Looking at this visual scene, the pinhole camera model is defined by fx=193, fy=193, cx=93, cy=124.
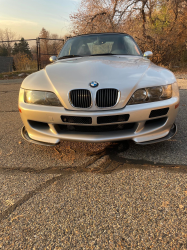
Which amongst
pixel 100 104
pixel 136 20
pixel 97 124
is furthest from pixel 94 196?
pixel 136 20

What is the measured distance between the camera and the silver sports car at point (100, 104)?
2.00 meters

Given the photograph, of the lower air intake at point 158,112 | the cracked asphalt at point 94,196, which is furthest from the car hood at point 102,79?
the cracked asphalt at point 94,196

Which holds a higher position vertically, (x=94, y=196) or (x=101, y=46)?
(x=101, y=46)

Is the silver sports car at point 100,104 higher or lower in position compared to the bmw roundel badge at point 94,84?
lower

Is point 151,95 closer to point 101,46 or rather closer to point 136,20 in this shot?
point 101,46

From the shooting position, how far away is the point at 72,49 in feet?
12.1

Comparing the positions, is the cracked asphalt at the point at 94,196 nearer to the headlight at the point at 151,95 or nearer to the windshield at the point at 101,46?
the headlight at the point at 151,95

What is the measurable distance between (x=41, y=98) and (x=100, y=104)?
2.25 ft

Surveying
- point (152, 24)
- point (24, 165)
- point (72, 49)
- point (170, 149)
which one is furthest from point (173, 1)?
point (24, 165)

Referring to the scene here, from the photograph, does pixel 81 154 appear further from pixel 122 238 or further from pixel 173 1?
pixel 173 1

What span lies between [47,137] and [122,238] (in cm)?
132

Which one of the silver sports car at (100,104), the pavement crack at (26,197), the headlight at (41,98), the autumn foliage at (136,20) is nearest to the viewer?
the pavement crack at (26,197)

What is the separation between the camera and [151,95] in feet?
6.87

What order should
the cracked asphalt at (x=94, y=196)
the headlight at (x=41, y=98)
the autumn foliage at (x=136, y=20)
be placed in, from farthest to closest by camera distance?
1. the autumn foliage at (x=136, y=20)
2. the headlight at (x=41, y=98)
3. the cracked asphalt at (x=94, y=196)
